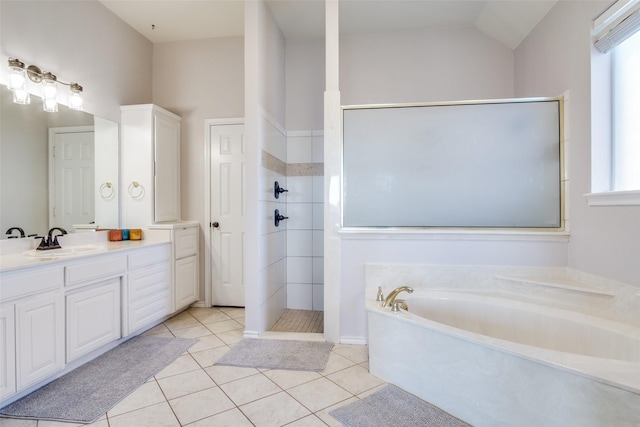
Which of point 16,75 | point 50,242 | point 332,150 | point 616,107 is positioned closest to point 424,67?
point 332,150

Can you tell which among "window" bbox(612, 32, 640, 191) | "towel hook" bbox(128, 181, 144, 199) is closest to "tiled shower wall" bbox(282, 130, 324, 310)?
"towel hook" bbox(128, 181, 144, 199)

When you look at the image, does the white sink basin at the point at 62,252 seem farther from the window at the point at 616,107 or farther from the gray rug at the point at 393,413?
the window at the point at 616,107

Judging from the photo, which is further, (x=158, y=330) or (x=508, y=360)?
(x=158, y=330)

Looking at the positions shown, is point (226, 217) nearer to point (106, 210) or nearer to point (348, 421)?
point (106, 210)

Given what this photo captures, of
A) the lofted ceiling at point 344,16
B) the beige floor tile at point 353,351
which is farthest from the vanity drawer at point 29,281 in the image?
the lofted ceiling at point 344,16

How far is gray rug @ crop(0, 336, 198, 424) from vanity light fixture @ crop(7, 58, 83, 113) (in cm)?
183

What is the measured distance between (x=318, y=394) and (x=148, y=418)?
87cm

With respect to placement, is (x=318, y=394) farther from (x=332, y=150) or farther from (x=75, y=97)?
(x=75, y=97)

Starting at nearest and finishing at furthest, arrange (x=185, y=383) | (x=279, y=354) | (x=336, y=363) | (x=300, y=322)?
(x=185, y=383), (x=336, y=363), (x=279, y=354), (x=300, y=322)

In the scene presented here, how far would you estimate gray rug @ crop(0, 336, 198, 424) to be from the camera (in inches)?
62.6

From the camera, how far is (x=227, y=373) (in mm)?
1979

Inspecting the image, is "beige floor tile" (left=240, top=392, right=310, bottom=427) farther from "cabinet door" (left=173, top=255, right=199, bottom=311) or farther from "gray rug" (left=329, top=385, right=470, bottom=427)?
"cabinet door" (left=173, top=255, right=199, bottom=311)

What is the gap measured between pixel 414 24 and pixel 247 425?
11.6 ft

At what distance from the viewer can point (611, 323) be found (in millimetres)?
1614
